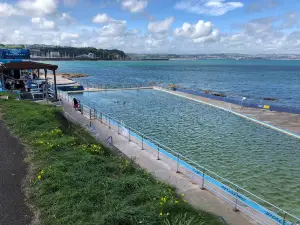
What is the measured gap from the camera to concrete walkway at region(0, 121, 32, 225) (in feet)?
18.8

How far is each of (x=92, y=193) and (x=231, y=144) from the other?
507 inches

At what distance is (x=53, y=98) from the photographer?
2470 centimetres

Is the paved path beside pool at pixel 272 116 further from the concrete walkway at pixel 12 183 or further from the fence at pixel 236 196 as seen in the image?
the concrete walkway at pixel 12 183

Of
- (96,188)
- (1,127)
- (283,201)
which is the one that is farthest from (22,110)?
(283,201)

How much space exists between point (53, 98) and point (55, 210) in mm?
20663

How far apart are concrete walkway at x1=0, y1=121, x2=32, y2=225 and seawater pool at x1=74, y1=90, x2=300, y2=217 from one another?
9.25m

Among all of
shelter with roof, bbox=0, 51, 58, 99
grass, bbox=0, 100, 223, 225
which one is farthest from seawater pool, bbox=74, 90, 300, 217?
shelter with roof, bbox=0, 51, 58, 99

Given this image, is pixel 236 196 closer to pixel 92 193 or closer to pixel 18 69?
pixel 92 193

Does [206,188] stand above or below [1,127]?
below

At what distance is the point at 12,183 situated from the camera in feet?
23.9

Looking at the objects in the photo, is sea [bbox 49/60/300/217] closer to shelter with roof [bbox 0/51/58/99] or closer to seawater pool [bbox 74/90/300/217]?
seawater pool [bbox 74/90/300/217]

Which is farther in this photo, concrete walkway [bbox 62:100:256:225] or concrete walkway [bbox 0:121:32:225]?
concrete walkway [bbox 62:100:256:225]

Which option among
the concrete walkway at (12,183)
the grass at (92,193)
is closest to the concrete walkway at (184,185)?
the grass at (92,193)

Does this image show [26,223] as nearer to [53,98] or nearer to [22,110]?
[22,110]
